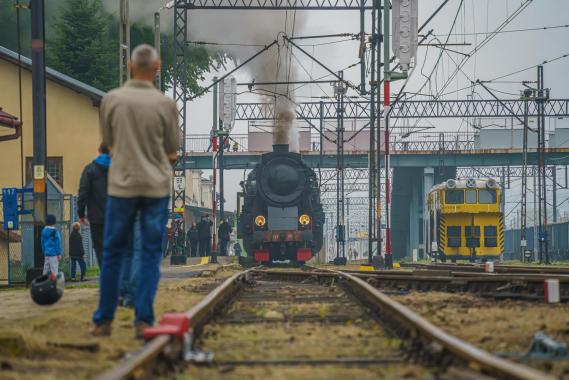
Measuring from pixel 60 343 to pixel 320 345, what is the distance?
1715 millimetres

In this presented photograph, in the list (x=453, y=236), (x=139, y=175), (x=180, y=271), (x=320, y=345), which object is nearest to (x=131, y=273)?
(x=139, y=175)

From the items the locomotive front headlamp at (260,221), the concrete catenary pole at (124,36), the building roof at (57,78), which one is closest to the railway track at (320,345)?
the concrete catenary pole at (124,36)

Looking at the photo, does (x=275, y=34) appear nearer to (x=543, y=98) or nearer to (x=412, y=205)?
(x=543, y=98)

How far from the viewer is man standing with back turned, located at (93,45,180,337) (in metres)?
6.89

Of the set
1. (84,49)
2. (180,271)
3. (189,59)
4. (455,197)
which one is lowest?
(180,271)

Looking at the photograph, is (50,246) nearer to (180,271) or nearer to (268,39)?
(180,271)

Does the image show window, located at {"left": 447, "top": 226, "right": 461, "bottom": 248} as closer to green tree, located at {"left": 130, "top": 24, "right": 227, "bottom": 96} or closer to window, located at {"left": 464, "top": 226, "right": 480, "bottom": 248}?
window, located at {"left": 464, "top": 226, "right": 480, "bottom": 248}

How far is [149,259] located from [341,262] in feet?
96.8

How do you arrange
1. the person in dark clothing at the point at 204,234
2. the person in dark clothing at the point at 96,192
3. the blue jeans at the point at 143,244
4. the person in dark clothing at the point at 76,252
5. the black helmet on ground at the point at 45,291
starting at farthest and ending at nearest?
1. the person in dark clothing at the point at 204,234
2. the person in dark clothing at the point at 76,252
3. the black helmet on ground at the point at 45,291
4. the person in dark clothing at the point at 96,192
5. the blue jeans at the point at 143,244

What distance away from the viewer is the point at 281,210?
99.6 feet

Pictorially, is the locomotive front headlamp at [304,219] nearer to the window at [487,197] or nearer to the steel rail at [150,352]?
the window at [487,197]

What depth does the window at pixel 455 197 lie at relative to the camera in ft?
128

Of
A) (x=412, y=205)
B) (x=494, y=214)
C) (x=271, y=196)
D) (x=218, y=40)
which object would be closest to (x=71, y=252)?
(x=271, y=196)

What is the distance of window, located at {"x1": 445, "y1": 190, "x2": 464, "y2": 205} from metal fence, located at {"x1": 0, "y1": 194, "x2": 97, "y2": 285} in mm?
18499
